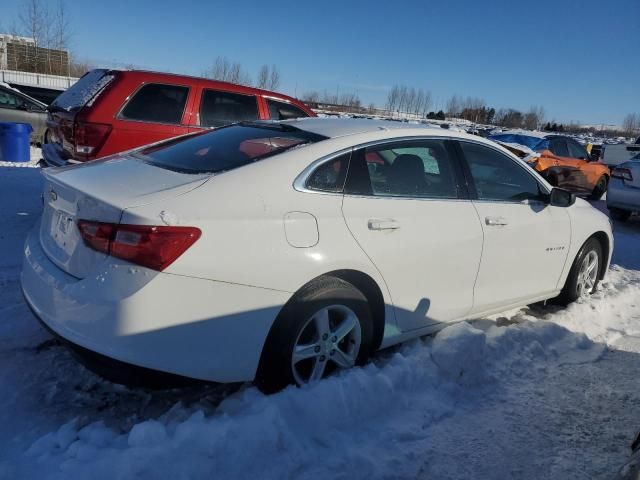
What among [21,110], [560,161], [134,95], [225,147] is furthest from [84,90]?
[560,161]

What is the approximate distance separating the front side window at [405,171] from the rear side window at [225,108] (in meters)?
3.78

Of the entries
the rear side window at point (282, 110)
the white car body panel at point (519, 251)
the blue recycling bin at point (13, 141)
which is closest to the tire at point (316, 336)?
the white car body panel at point (519, 251)

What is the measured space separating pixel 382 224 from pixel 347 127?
2.47 ft

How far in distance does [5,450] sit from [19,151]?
33.2 ft

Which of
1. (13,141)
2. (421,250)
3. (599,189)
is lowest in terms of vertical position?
(13,141)

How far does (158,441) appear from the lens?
228cm

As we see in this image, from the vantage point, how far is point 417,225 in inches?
126

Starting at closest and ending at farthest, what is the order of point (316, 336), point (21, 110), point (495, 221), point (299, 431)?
point (299, 431) < point (316, 336) < point (495, 221) < point (21, 110)

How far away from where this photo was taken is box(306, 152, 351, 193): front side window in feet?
9.38

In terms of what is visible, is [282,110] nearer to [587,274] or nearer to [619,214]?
[587,274]

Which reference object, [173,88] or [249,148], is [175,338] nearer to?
[249,148]

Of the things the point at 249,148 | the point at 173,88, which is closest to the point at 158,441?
the point at 249,148

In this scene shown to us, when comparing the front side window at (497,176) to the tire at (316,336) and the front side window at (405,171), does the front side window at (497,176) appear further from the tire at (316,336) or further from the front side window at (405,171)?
the tire at (316,336)

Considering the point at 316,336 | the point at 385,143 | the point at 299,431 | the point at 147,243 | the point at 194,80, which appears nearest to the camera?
the point at 147,243
